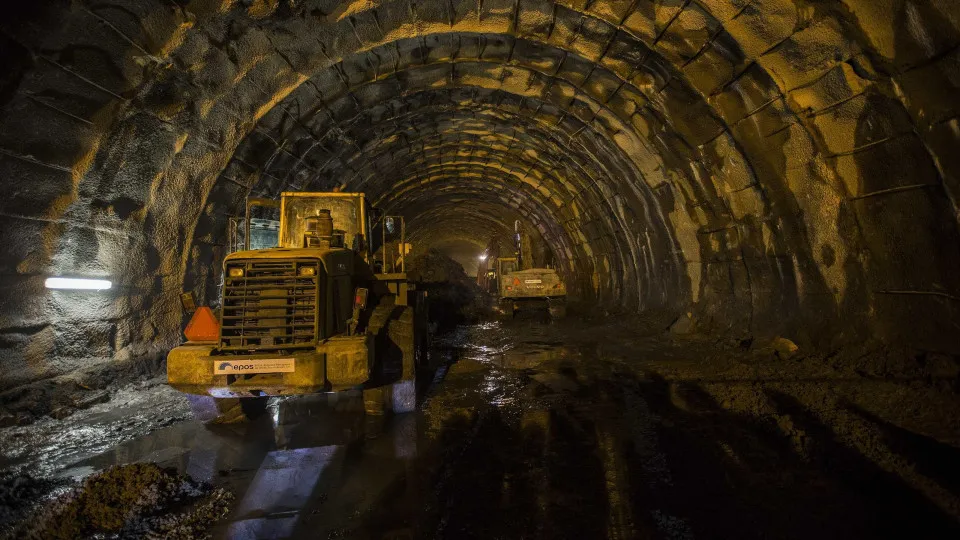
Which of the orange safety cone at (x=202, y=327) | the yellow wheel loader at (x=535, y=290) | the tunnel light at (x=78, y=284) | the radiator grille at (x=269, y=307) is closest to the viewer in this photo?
the radiator grille at (x=269, y=307)

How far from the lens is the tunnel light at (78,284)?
6.31 metres

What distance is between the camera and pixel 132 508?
3.23 metres

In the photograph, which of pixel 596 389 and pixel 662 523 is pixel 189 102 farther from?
pixel 662 523

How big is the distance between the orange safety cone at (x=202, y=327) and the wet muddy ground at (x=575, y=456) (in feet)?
3.45

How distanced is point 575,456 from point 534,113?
9566mm

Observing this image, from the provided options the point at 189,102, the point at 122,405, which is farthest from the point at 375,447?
the point at 189,102

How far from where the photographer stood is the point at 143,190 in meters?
7.27

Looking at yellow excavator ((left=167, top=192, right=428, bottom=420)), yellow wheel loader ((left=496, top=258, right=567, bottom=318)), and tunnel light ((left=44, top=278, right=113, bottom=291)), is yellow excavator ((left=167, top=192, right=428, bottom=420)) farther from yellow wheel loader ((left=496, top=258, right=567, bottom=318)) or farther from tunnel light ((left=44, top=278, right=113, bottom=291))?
yellow wheel loader ((left=496, top=258, right=567, bottom=318))

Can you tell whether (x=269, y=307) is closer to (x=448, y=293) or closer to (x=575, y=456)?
(x=575, y=456)

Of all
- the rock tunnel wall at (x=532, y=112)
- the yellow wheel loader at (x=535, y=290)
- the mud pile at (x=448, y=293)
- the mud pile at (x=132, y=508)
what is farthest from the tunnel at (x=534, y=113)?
the mud pile at (x=448, y=293)

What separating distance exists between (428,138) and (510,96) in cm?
388

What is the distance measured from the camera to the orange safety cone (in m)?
4.90

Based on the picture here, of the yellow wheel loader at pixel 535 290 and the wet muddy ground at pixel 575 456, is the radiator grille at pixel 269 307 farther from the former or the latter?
the yellow wheel loader at pixel 535 290

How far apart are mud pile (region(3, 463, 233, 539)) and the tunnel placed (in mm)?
3297
